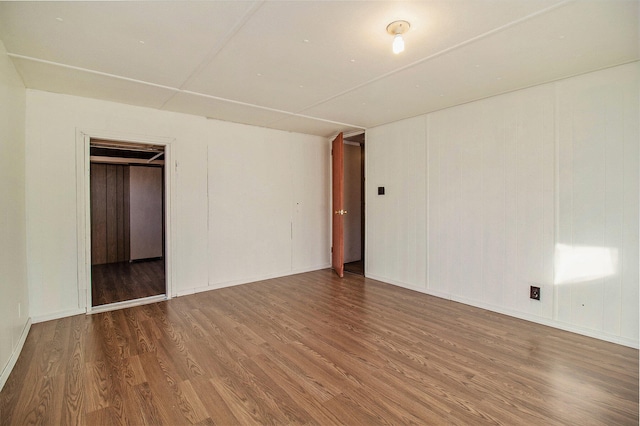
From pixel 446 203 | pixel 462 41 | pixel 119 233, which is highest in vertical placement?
pixel 462 41

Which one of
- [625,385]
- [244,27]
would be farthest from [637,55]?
[244,27]

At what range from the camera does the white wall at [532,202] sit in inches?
114

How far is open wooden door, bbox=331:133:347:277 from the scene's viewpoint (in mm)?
5527

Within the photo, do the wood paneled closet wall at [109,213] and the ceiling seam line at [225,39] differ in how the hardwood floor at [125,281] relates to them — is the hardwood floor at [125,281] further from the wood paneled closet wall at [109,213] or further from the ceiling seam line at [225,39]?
the ceiling seam line at [225,39]

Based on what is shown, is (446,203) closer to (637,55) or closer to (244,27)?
(637,55)

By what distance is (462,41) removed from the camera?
7.83 feet

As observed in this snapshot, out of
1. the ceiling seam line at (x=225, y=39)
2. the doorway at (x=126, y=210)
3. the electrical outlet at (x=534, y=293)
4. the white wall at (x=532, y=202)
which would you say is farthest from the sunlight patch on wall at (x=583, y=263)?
the doorway at (x=126, y=210)

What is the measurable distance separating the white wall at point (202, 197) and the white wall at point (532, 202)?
5.72 feet

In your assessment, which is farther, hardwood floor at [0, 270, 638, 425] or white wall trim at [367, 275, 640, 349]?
white wall trim at [367, 275, 640, 349]

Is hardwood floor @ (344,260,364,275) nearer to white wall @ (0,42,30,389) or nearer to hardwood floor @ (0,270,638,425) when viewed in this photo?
hardwood floor @ (0,270,638,425)

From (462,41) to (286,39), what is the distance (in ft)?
4.29

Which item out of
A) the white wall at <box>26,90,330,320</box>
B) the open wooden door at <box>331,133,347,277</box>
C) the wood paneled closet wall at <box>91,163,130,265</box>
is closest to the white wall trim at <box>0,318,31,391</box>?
the white wall at <box>26,90,330,320</box>

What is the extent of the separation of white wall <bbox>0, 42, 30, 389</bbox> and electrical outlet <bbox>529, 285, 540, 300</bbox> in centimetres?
468

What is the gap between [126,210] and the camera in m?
6.77
